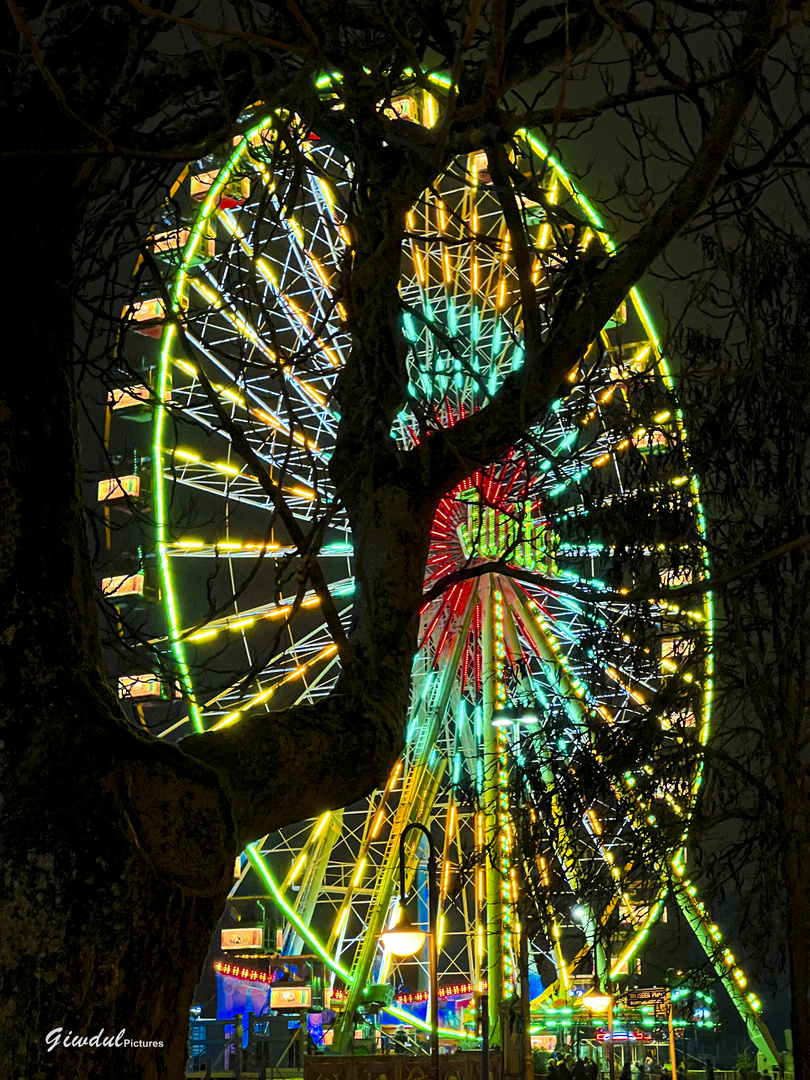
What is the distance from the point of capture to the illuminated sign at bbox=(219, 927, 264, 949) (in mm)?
40000

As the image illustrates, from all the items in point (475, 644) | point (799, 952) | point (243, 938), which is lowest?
point (799, 952)

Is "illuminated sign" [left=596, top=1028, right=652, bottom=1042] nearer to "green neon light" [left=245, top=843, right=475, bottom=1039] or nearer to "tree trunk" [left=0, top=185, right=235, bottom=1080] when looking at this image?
"green neon light" [left=245, top=843, right=475, bottom=1039]

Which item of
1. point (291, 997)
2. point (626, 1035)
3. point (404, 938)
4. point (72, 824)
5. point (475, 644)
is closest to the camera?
point (72, 824)

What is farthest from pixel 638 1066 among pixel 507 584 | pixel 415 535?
pixel 415 535

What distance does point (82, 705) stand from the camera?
2803 mm

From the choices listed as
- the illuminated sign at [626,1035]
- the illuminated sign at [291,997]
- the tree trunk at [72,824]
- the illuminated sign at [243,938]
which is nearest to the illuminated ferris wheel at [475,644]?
the tree trunk at [72,824]

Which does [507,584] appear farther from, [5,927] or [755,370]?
[5,927]

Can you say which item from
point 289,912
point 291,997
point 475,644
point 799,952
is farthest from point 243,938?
point 799,952

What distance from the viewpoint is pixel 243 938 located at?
40250mm

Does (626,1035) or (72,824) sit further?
(626,1035)

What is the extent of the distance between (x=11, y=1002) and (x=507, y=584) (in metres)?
14.0

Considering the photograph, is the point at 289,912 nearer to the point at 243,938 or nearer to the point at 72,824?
the point at 72,824

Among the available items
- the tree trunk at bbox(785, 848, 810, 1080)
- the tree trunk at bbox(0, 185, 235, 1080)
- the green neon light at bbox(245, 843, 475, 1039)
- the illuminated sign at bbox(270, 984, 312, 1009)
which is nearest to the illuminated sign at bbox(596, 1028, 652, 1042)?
the illuminated sign at bbox(270, 984, 312, 1009)

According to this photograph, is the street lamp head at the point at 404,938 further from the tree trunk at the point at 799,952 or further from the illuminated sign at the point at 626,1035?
the illuminated sign at the point at 626,1035
